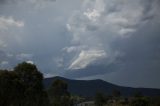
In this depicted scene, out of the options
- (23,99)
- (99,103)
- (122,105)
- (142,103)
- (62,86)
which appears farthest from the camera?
(99,103)

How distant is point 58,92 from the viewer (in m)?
155

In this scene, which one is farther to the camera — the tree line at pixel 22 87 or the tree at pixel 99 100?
the tree at pixel 99 100

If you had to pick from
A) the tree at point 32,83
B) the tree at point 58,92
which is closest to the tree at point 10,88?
the tree at point 32,83

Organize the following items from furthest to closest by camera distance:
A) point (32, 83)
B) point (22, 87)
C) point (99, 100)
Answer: point (99, 100) → point (32, 83) → point (22, 87)

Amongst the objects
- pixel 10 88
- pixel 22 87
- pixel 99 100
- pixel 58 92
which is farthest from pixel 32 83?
pixel 99 100

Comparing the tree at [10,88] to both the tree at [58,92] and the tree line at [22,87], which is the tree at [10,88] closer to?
the tree line at [22,87]

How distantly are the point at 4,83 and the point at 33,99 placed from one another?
13.4m

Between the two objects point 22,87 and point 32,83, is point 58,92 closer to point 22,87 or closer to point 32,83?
point 32,83

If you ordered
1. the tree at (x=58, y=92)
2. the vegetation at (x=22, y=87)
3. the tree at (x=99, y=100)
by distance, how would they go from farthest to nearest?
the tree at (x=99, y=100), the tree at (x=58, y=92), the vegetation at (x=22, y=87)

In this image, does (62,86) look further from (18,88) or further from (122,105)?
(18,88)

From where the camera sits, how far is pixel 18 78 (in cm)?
11081

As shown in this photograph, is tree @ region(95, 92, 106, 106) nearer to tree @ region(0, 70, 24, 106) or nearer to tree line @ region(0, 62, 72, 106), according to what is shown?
tree line @ region(0, 62, 72, 106)

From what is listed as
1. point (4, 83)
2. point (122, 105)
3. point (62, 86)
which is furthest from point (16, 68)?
point (122, 105)

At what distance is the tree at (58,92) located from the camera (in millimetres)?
153875
